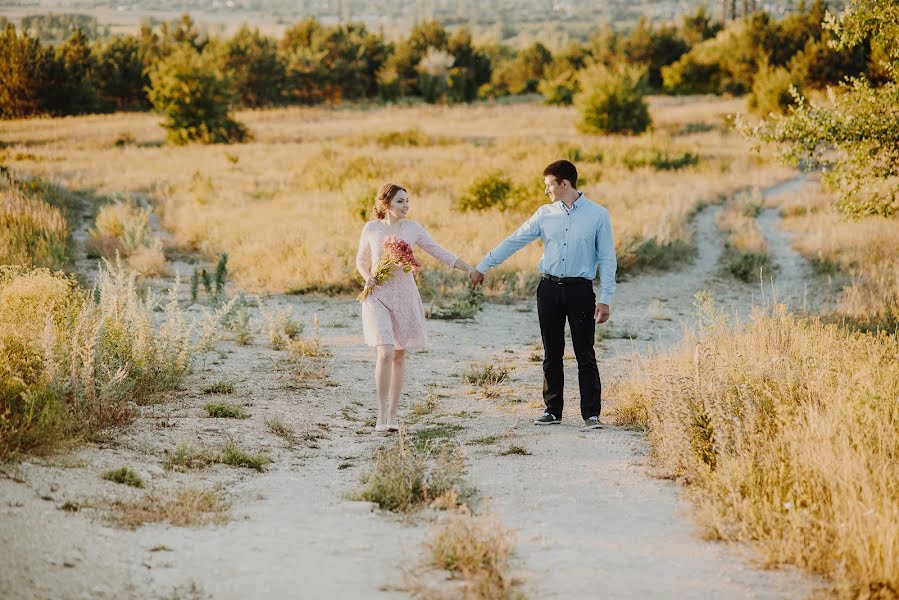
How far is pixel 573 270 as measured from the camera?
6.56 metres

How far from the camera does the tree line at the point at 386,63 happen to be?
38469 millimetres

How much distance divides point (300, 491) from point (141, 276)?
8023 mm

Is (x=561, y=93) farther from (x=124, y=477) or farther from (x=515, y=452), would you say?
(x=124, y=477)

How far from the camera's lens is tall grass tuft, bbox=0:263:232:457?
17.7 ft

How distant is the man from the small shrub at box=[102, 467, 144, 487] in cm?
313

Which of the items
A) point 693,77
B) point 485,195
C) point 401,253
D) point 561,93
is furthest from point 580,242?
point 693,77

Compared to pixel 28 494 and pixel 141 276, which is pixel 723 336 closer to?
pixel 28 494

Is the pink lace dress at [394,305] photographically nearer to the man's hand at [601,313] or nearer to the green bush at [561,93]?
the man's hand at [601,313]

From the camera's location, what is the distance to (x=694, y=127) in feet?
118

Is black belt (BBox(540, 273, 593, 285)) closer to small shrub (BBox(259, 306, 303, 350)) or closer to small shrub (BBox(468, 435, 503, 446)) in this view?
small shrub (BBox(468, 435, 503, 446))

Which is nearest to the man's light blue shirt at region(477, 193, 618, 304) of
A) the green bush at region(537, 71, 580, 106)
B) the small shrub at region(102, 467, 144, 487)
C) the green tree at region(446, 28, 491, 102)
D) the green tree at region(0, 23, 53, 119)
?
the small shrub at region(102, 467, 144, 487)

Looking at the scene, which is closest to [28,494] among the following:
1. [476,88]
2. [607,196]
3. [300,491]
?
[300,491]

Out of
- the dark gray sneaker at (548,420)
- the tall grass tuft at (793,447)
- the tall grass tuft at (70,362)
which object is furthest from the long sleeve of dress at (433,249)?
the tall grass tuft at (70,362)

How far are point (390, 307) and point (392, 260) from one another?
0.41 m
